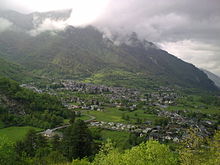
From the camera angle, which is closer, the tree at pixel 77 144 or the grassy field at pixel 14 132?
the tree at pixel 77 144

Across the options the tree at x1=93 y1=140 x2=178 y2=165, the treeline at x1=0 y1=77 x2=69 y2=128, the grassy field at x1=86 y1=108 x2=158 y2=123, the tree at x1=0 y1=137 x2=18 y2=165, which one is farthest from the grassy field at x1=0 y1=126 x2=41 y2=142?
the tree at x1=93 y1=140 x2=178 y2=165

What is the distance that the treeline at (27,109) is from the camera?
11344cm

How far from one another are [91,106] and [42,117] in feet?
205

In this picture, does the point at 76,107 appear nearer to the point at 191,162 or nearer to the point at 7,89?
the point at 7,89

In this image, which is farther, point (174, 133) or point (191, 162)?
point (174, 133)

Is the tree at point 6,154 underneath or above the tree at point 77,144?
above

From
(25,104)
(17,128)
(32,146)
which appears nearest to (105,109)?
(25,104)

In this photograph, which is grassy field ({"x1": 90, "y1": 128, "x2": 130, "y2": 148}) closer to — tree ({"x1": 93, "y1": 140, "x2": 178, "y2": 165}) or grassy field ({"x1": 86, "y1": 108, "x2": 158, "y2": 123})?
grassy field ({"x1": 86, "y1": 108, "x2": 158, "y2": 123})

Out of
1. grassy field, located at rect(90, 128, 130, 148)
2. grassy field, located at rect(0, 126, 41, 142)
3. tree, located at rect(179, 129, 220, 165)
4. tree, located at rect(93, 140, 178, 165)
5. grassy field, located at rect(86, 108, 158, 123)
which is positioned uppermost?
tree, located at rect(179, 129, 220, 165)

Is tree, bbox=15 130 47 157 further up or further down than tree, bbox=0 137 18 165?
further down

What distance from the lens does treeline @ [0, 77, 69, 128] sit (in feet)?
372

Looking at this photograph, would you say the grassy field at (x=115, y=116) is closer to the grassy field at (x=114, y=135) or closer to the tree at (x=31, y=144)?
the grassy field at (x=114, y=135)

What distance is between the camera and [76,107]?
17250 cm

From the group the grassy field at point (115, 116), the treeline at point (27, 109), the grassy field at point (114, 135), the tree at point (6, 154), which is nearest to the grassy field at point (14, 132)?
the treeline at point (27, 109)
